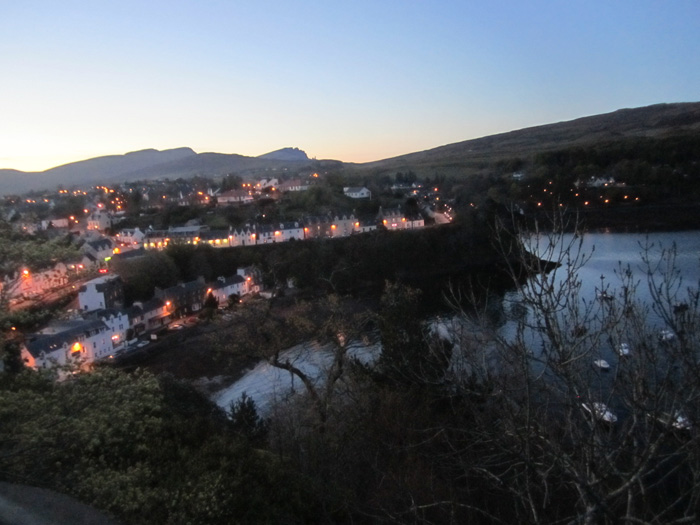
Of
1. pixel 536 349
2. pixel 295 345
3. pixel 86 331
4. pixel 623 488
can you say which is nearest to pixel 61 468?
pixel 623 488

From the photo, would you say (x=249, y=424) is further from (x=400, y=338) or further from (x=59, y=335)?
(x=59, y=335)

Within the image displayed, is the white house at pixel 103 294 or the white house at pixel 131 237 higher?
the white house at pixel 131 237

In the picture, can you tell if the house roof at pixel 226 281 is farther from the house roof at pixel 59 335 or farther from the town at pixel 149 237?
the house roof at pixel 59 335

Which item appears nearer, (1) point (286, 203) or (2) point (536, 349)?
(2) point (536, 349)

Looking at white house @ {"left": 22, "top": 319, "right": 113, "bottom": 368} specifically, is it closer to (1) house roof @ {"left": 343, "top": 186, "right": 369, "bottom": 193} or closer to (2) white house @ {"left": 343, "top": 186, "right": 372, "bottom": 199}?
(2) white house @ {"left": 343, "top": 186, "right": 372, "bottom": 199}

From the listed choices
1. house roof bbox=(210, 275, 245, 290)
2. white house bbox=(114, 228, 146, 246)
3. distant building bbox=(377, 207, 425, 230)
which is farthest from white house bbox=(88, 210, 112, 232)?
distant building bbox=(377, 207, 425, 230)

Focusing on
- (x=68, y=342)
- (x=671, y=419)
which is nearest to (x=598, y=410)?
(x=671, y=419)

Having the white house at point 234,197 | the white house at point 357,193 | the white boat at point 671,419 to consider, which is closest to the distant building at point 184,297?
the white house at point 234,197

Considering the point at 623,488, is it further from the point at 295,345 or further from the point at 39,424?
the point at 295,345

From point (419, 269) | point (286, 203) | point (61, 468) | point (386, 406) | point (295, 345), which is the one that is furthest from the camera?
point (286, 203)

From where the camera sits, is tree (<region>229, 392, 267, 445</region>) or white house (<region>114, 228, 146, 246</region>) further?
white house (<region>114, 228, 146, 246</region>)

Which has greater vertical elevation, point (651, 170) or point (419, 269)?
point (651, 170)
